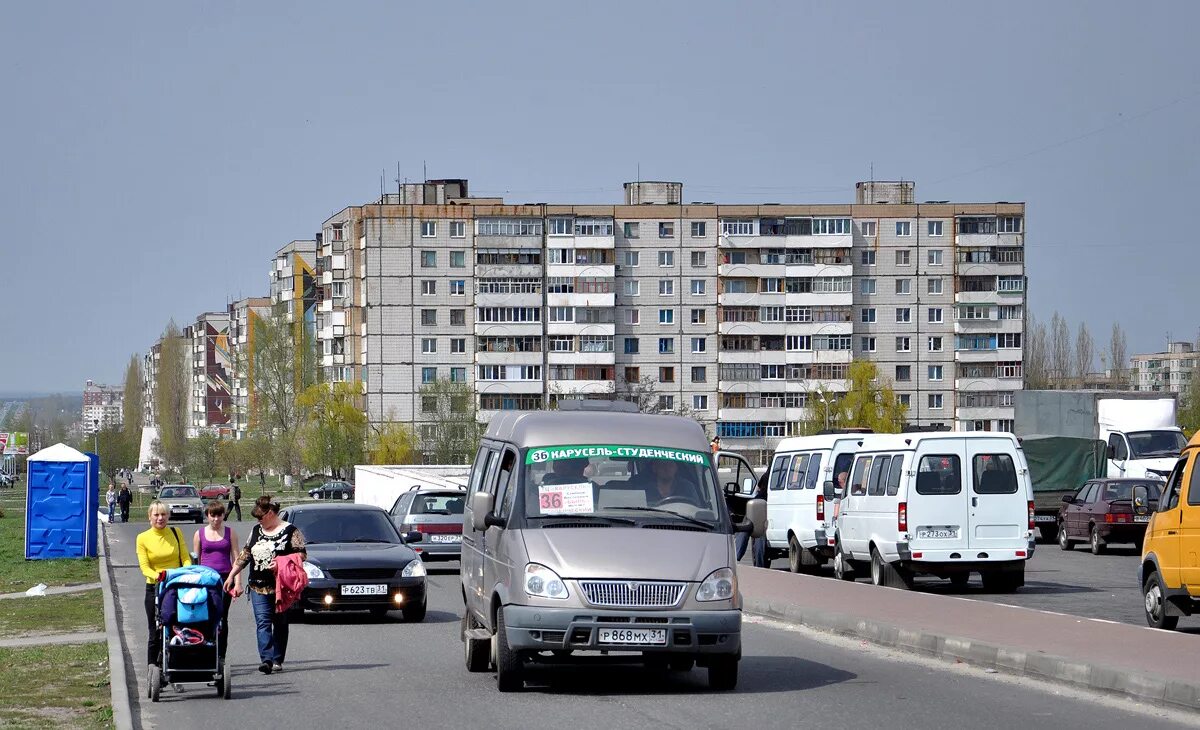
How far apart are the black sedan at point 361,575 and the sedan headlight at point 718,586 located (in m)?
8.16

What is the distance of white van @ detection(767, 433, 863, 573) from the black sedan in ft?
29.1

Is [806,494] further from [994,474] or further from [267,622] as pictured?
[267,622]

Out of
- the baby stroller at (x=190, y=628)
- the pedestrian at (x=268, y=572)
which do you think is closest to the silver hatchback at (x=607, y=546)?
the pedestrian at (x=268, y=572)

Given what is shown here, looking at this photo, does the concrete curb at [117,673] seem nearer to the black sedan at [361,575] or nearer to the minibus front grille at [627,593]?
the black sedan at [361,575]

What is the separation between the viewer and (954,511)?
24.4 m

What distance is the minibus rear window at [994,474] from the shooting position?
24.7 m

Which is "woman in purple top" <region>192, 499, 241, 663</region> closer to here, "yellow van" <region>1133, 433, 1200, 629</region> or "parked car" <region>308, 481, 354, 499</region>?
"yellow van" <region>1133, 433, 1200, 629</region>

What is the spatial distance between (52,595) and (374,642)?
10.3 metres

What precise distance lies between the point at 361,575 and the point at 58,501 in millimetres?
19281

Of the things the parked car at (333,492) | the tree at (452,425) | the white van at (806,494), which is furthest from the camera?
the tree at (452,425)

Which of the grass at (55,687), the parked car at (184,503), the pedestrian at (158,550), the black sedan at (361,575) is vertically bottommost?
the parked car at (184,503)

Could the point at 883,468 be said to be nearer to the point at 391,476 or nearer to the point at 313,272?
the point at 391,476

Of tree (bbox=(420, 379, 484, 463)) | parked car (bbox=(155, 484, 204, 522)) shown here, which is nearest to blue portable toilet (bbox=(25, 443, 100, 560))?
parked car (bbox=(155, 484, 204, 522))

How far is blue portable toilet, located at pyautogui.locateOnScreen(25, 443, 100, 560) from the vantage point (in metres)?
36.8
